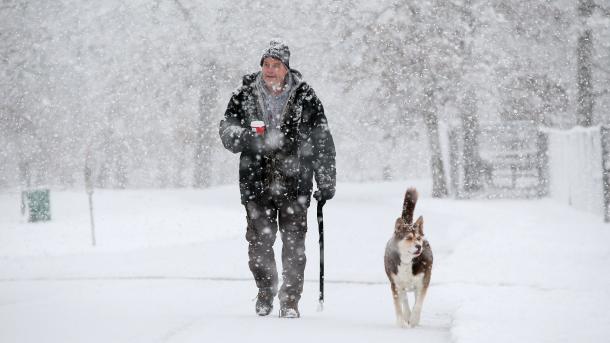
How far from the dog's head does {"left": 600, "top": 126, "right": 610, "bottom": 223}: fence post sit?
9374mm

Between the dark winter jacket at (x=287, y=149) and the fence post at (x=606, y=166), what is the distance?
9126mm

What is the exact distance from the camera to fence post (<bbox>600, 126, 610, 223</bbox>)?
13930mm

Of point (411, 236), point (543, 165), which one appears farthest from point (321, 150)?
point (543, 165)

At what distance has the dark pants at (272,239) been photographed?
6387mm

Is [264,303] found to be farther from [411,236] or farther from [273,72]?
[273,72]

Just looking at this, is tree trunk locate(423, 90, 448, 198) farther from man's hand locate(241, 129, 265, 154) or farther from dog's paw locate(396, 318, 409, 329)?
dog's paw locate(396, 318, 409, 329)

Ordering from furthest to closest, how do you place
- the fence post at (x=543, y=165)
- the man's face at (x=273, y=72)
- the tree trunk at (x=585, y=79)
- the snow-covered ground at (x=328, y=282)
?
the tree trunk at (x=585, y=79)
the fence post at (x=543, y=165)
the man's face at (x=273, y=72)
the snow-covered ground at (x=328, y=282)

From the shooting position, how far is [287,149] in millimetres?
6312

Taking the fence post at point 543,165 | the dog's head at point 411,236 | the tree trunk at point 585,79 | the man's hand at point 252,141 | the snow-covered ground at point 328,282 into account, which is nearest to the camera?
the dog's head at point 411,236

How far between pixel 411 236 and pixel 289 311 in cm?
132

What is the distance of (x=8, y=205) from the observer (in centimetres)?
2994

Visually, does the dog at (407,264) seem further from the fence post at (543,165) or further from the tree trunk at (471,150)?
the tree trunk at (471,150)

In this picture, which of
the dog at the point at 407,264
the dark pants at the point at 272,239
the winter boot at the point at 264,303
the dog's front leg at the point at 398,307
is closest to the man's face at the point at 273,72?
the dark pants at the point at 272,239

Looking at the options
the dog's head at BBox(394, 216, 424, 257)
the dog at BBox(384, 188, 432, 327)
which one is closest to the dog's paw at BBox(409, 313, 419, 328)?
the dog at BBox(384, 188, 432, 327)
